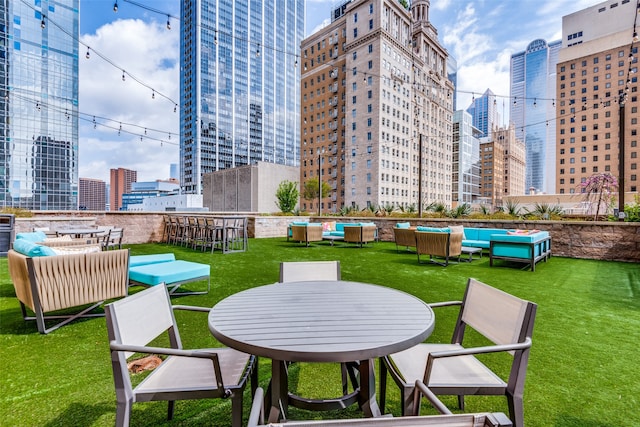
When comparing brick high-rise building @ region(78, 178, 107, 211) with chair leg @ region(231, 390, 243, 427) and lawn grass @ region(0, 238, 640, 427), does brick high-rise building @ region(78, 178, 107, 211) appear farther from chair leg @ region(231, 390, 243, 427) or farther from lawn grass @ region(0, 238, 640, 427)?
chair leg @ region(231, 390, 243, 427)

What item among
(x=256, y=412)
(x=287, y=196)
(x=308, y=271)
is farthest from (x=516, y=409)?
(x=287, y=196)

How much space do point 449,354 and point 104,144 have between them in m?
23.4

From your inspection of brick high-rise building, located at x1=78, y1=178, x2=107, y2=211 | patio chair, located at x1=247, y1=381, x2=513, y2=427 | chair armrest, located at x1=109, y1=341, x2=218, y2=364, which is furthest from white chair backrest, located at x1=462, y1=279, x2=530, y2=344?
brick high-rise building, located at x1=78, y1=178, x2=107, y2=211

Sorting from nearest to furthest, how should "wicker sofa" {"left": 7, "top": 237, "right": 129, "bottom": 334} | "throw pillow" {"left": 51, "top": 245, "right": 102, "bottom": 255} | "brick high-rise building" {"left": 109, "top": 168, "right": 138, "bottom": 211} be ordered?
1. "wicker sofa" {"left": 7, "top": 237, "right": 129, "bottom": 334}
2. "throw pillow" {"left": 51, "top": 245, "right": 102, "bottom": 255}
3. "brick high-rise building" {"left": 109, "top": 168, "right": 138, "bottom": 211}

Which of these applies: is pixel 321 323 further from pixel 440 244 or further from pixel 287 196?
pixel 287 196

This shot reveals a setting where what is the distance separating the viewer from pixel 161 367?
1631 mm

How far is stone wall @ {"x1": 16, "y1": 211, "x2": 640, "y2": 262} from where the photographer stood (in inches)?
298

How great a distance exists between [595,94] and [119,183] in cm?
16896

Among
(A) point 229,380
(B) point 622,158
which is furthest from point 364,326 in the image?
(B) point 622,158

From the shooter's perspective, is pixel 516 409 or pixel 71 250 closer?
pixel 516 409

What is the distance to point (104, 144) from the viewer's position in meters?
19.2

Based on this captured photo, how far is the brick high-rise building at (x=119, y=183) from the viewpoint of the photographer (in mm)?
133625

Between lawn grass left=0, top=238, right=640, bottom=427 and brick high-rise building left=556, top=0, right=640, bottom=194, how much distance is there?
6384 centimetres

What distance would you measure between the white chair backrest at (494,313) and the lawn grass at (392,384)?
2.07ft
